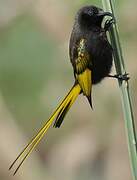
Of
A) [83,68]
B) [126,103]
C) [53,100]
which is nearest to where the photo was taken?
[126,103]

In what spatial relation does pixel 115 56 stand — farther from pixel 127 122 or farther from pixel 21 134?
pixel 21 134

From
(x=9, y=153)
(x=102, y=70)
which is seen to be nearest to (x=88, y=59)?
(x=102, y=70)

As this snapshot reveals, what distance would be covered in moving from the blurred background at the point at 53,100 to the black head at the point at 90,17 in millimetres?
1713

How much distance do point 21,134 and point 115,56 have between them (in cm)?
250

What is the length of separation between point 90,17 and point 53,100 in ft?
7.13

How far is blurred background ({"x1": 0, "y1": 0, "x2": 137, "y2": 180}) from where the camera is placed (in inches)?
217

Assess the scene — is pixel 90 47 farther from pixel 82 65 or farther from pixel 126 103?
pixel 126 103

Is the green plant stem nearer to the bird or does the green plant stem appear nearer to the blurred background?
the bird

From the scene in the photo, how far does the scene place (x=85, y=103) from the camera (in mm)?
5781

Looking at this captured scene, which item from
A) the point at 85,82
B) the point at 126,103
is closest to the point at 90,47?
the point at 85,82

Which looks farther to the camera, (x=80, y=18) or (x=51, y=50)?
(x=51, y=50)

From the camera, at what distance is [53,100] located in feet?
19.6

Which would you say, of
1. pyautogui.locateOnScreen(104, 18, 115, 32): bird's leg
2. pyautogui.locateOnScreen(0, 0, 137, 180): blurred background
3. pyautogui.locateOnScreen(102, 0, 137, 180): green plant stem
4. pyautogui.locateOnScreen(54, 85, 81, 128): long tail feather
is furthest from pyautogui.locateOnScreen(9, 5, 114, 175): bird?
pyautogui.locateOnScreen(0, 0, 137, 180): blurred background

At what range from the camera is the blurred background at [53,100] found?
18.1 feet
